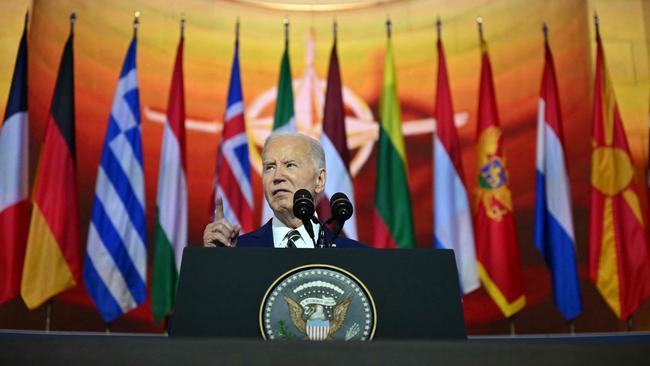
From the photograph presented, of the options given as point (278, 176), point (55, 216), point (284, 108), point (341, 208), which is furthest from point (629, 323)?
point (55, 216)

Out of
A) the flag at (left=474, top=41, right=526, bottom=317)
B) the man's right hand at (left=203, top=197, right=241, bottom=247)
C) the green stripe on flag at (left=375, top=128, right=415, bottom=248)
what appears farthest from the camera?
the green stripe on flag at (left=375, top=128, right=415, bottom=248)

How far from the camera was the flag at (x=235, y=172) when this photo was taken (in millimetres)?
5422

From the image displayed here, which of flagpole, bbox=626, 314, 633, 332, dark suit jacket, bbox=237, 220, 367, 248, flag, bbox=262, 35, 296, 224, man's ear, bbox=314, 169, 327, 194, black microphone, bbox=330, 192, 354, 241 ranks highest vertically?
flag, bbox=262, 35, 296, 224

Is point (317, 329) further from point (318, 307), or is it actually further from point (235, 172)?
point (235, 172)

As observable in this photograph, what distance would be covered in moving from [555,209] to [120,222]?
390 cm

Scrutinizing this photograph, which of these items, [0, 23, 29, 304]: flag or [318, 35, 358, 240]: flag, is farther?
[318, 35, 358, 240]: flag

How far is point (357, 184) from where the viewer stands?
22.6 feet

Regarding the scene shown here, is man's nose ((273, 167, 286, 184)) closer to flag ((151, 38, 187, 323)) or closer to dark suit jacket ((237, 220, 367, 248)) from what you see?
dark suit jacket ((237, 220, 367, 248))

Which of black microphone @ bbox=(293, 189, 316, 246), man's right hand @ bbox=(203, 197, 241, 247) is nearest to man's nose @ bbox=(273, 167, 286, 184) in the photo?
man's right hand @ bbox=(203, 197, 241, 247)

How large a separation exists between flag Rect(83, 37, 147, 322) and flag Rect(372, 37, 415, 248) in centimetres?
215

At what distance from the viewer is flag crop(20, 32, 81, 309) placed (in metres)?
4.90

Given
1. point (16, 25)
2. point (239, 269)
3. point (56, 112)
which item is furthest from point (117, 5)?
point (239, 269)

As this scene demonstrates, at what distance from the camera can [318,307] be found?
1.35 metres

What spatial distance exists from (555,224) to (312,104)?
317cm
